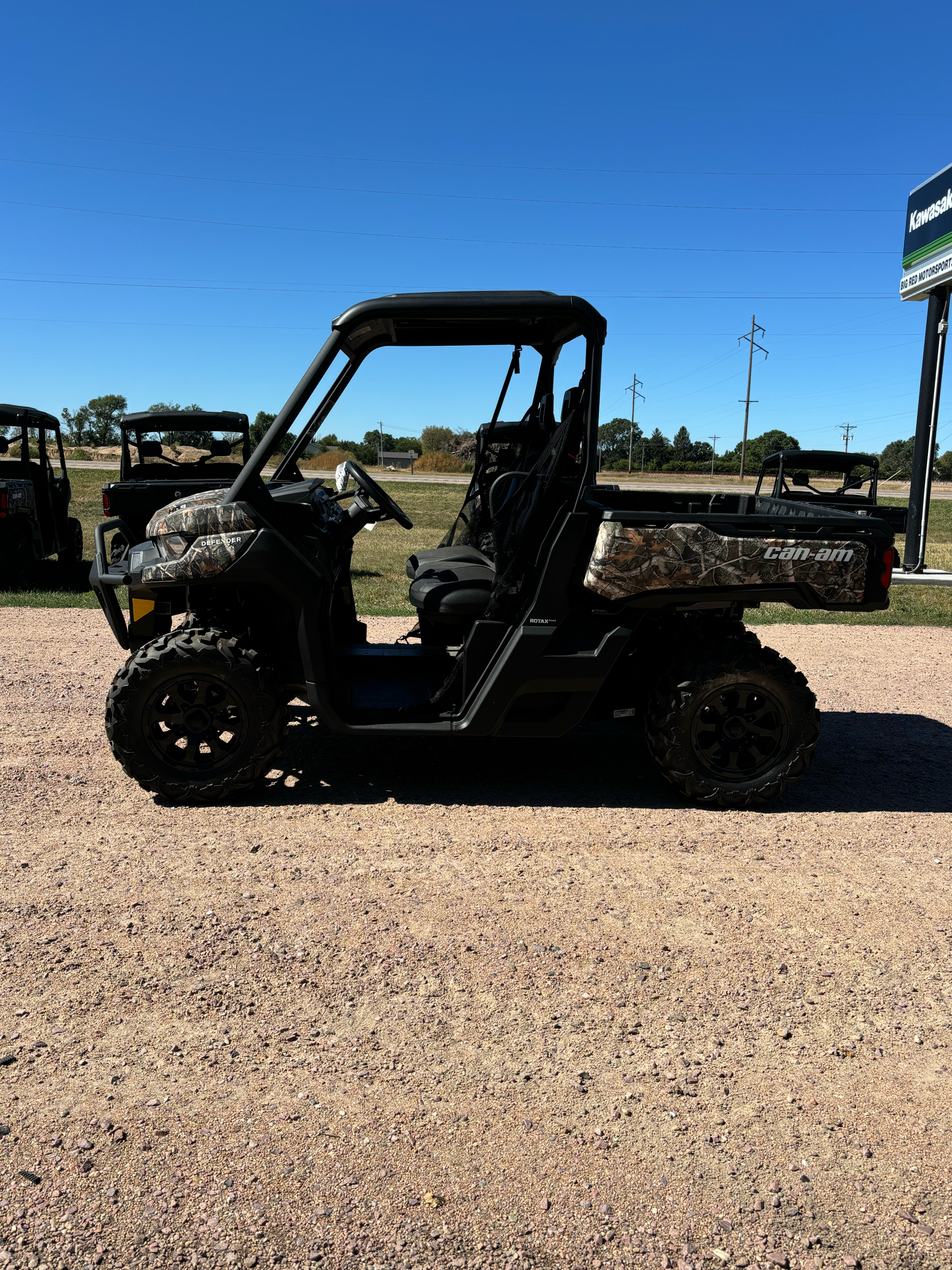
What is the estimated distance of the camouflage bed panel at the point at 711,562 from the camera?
4156 millimetres

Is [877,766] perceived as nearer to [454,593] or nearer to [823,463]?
[454,593]

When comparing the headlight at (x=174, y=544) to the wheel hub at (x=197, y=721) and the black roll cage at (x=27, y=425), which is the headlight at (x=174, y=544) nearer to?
the wheel hub at (x=197, y=721)

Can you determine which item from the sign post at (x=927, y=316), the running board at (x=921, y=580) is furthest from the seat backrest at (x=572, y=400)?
the sign post at (x=927, y=316)

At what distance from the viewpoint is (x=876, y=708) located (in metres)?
6.52

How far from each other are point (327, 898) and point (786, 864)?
1.87 metres

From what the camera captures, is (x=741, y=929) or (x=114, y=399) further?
(x=114, y=399)

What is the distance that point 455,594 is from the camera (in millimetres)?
4512

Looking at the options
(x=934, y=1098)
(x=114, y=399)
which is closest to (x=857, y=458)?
(x=934, y=1098)

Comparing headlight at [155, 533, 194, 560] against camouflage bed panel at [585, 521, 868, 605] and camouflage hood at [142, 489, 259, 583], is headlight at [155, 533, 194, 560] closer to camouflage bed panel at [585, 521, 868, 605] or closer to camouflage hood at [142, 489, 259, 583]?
camouflage hood at [142, 489, 259, 583]

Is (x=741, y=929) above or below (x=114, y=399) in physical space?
below

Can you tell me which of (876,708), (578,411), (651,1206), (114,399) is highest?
(114,399)

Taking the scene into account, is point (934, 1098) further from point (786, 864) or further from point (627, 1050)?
point (786, 864)

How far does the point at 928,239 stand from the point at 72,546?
12.2 metres

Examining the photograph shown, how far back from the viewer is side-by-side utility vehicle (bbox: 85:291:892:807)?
4.16 meters
